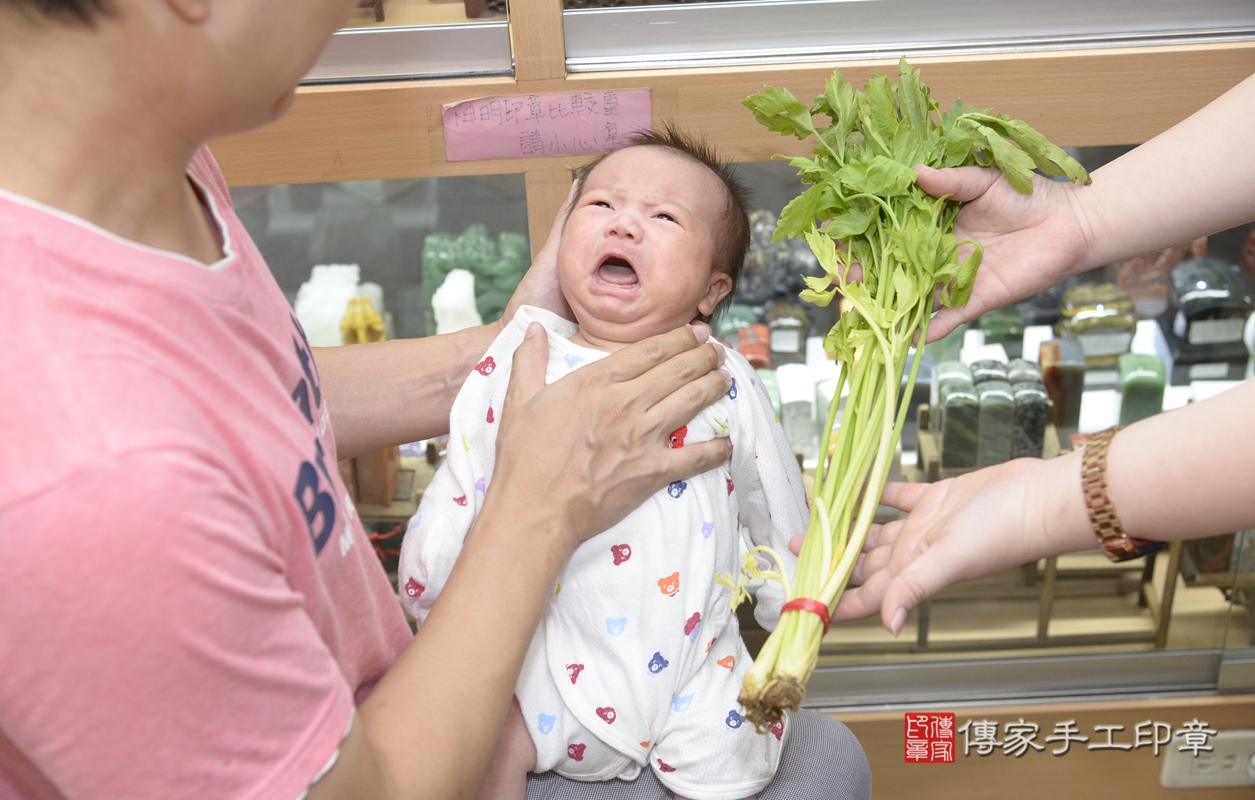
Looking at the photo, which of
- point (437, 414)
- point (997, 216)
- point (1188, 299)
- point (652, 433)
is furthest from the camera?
point (1188, 299)

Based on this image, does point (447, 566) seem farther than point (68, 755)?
Yes

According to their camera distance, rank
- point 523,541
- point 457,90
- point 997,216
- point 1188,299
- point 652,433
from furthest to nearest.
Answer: point 1188,299 < point 457,90 < point 997,216 < point 652,433 < point 523,541

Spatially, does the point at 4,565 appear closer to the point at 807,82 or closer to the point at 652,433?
the point at 652,433

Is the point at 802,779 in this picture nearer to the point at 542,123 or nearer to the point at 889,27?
the point at 542,123

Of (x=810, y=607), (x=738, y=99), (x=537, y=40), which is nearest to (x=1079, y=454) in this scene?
(x=810, y=607)

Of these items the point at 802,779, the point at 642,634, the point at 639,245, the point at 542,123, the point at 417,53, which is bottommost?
the point at 802,779

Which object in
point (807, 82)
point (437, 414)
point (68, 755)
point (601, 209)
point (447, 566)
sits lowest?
point (447, 566)

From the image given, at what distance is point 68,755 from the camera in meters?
0.64

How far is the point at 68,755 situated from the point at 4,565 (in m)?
0.14

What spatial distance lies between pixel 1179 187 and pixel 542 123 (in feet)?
3.28

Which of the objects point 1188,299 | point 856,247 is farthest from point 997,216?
point 1188,299

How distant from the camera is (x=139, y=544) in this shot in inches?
24.5

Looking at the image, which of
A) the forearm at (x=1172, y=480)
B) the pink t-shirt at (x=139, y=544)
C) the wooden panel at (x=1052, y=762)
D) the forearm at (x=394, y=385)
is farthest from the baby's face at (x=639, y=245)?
the wooden panel at (x=1052, y=762)

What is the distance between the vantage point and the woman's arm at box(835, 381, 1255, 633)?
3.18 feet
